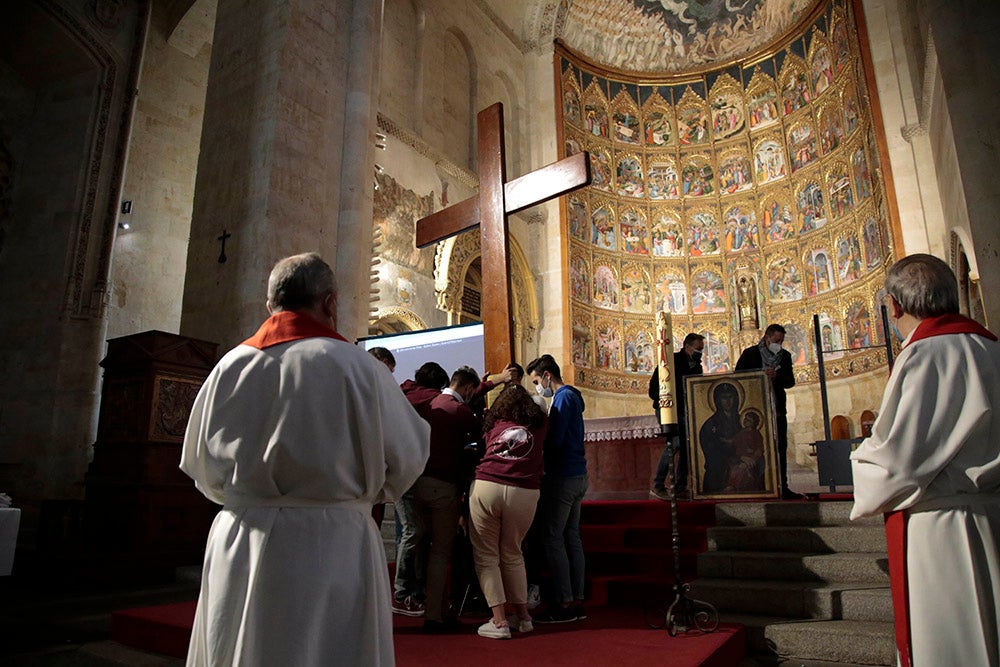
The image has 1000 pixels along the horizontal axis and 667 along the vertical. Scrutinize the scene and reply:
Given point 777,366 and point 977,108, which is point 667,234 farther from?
point 777,366

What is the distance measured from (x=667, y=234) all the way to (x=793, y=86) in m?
4.61

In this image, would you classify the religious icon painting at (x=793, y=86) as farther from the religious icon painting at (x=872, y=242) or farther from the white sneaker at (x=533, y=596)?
the white sneaker at (x=533, y=596)

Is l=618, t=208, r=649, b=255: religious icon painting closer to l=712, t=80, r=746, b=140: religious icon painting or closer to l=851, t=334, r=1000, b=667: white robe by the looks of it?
l=712, t=80, r=746, b=140: religious icon painting

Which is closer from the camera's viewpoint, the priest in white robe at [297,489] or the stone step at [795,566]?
the priest in white robe at [297,489]

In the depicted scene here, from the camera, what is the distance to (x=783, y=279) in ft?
53.8

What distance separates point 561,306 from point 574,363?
1331 millimetres

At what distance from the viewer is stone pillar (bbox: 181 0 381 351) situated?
679 cm

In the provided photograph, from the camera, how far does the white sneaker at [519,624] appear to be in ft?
11.9

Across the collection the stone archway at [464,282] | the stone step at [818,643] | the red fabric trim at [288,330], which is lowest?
the stone step at [818,643]

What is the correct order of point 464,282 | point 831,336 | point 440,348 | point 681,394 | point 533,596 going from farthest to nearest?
point 831,336
point 464,282
point 681,394
point 440,348
point 533,596

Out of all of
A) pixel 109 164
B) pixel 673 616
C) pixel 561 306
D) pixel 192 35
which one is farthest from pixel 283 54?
pixel 561 306

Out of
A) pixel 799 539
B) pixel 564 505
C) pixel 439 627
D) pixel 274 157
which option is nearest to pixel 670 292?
pixel 274 157

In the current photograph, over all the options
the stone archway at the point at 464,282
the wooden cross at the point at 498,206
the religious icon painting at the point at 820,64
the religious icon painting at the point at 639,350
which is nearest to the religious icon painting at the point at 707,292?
the religious icon painting at the point at 639,350

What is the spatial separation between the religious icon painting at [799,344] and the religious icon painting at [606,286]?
4.04 meters
